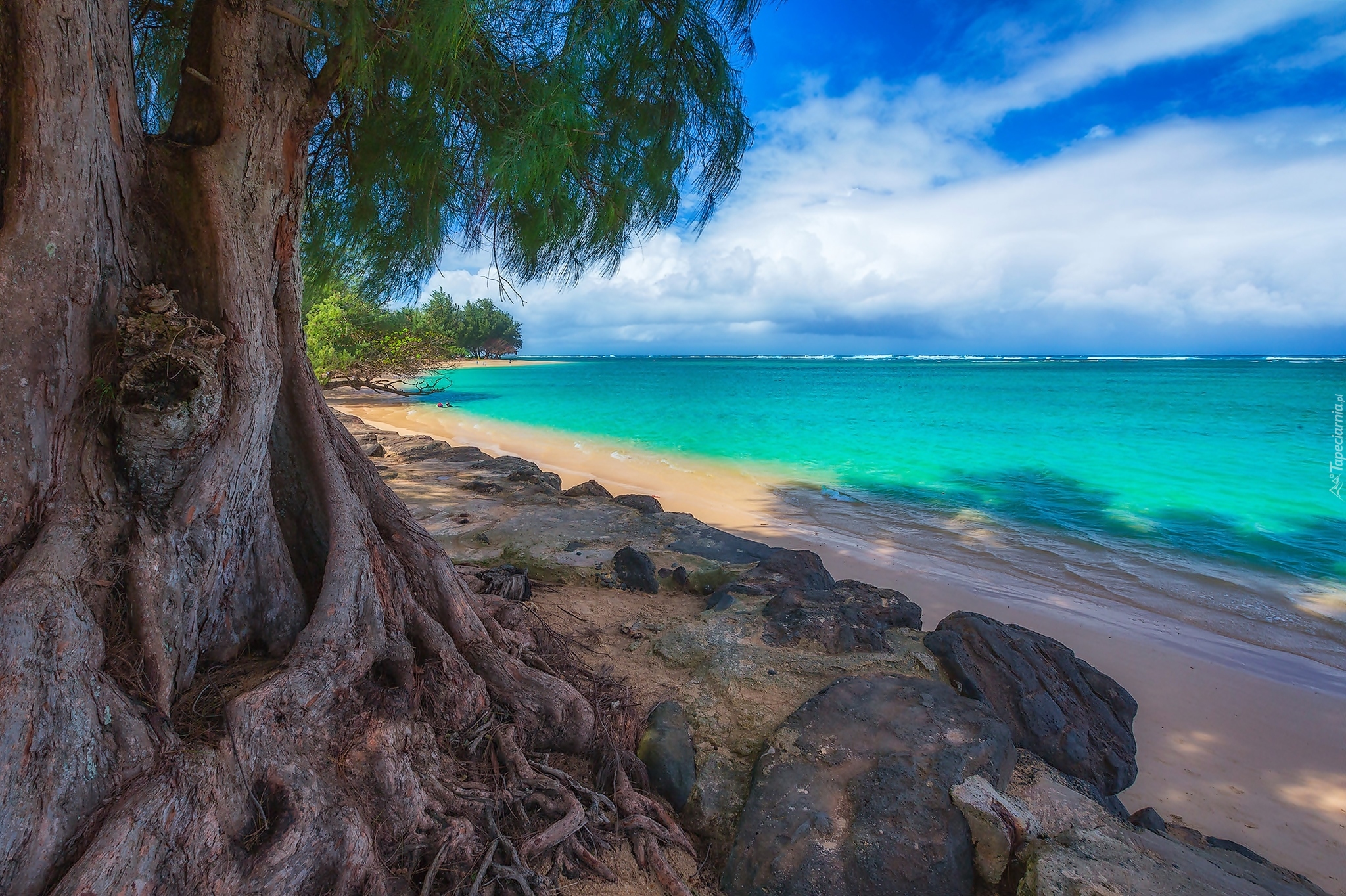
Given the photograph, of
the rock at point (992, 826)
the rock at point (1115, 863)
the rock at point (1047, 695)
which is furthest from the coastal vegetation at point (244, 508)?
the rock at point (1047, 695)

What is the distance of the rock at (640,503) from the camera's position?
285 inches

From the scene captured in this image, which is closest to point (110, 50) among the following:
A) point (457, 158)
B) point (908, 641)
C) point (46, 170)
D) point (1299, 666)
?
point (46, 170)

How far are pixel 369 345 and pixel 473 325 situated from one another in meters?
2.91

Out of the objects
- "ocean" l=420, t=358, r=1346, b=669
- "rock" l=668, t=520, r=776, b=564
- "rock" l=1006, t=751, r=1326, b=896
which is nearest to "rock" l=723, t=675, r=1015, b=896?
"rock" l=1006, t=751, r=1326, b=896

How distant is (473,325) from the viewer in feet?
43.3

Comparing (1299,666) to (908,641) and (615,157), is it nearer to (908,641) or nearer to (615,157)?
(908,641)

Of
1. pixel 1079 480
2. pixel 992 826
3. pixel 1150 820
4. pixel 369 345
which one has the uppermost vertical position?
pixel 369 345

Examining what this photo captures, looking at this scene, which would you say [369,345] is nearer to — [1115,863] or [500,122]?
[500,122]

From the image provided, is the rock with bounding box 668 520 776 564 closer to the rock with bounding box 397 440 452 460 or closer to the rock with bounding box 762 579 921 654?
the rock with bounding box 762 579 921 654

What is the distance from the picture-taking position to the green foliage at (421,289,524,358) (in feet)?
46.2

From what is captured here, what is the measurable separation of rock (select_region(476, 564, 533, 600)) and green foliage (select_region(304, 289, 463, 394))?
1103 centimetres

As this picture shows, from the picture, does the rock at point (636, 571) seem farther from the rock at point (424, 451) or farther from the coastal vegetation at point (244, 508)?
the rock at point (424, 451)

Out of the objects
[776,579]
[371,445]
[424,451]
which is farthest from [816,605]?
[371,445]

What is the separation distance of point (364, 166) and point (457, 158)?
1.98 feet
